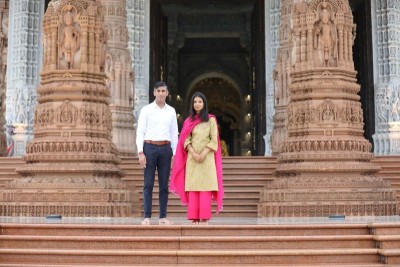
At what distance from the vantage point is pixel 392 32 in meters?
20.5

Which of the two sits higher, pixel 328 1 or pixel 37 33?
pixel 37 33

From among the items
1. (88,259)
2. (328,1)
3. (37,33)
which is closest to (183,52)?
(37,33)

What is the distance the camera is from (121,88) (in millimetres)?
16750

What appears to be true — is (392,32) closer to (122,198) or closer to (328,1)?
(328,1)

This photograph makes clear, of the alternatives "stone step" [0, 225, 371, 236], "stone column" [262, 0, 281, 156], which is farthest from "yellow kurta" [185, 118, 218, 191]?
"stone column" [262, 0, 281, 156]

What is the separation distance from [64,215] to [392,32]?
1443cm

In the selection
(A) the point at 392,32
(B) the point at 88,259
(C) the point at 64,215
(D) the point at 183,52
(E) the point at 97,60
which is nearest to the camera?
(B) the point at 88,259

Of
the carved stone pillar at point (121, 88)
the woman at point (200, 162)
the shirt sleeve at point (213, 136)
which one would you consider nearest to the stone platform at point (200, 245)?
the woman at point (200, 162)

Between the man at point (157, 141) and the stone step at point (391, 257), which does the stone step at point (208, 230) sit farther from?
the man at point (157, 141)

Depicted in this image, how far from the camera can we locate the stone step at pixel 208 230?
652 centimetres

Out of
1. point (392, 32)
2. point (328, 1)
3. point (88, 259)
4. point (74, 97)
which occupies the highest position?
point (392, 32)

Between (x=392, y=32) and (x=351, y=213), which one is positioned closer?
(x=351, y=213)

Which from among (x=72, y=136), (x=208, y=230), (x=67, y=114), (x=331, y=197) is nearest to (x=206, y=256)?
(x=208, y=230)

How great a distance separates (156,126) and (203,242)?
1815mm
